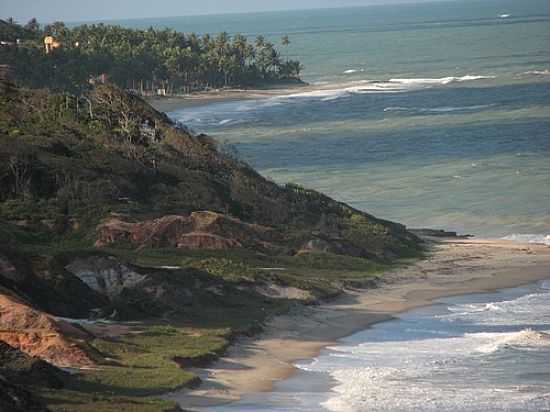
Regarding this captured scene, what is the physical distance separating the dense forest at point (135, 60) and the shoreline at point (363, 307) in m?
67.0

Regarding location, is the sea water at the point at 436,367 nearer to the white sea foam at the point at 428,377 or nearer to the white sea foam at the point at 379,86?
the white sea foam at the point at 428,377

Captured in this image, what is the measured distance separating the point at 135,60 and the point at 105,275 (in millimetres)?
103375

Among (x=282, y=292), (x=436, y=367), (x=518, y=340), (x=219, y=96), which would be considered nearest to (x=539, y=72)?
(x=219, y=96)

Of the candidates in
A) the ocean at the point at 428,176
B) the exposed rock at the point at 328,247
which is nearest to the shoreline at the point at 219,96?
the ocean at the point at 428,176

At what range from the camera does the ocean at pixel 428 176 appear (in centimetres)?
2823

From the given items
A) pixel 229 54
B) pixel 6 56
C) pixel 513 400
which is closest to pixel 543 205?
pixel 513 400

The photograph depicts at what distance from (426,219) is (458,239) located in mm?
7449

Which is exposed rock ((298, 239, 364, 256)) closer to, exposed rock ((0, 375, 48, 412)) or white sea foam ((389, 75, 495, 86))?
exposed rock ((0, 375, 48, 412))

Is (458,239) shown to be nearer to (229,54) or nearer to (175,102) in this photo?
(175,102)

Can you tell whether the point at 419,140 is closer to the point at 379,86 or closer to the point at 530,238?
the point at 530,238

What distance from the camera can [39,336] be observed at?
2761 cm

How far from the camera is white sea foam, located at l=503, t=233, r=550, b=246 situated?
178 ft

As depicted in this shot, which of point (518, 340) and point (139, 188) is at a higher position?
point (139, 188)

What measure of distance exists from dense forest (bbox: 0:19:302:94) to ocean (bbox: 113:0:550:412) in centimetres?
772
